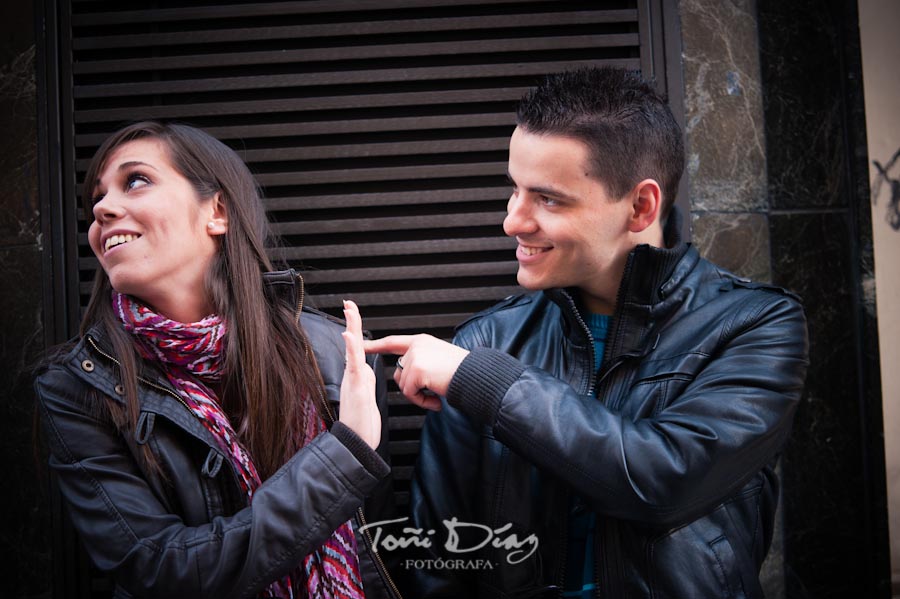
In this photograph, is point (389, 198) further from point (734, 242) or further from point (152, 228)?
point (734, 242)

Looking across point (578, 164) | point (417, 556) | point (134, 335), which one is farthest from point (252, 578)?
point (578, 164)

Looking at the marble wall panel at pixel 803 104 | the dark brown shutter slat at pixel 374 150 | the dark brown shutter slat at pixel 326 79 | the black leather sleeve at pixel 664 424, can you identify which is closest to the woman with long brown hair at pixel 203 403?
the black leather sleeve at pixel 664 424

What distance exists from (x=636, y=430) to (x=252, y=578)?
1.06m

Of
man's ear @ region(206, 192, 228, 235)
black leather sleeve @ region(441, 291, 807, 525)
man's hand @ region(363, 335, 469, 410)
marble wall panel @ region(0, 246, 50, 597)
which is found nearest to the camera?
black leather sleeve @ region(441, 291, 807, 525)

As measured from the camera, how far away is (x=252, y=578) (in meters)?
1.84

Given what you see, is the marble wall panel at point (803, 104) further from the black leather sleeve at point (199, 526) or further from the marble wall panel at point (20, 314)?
the marble wall panel at point (20, 314)

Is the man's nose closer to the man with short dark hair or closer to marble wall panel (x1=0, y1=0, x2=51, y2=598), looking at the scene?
the man with short dark hair

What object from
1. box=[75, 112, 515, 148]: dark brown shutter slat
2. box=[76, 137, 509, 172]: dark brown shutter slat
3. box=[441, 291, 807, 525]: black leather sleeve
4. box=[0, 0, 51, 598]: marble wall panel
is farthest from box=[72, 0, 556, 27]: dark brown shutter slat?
box=[441, 291, 807, 525]: black leather sleeve

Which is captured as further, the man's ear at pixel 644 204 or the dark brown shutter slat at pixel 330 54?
the dark brown shutter slat at pixel 330 54

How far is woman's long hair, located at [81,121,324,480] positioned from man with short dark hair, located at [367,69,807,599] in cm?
44

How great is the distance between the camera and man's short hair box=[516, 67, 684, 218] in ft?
6.92

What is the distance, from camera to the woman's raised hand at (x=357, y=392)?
196 centimetres

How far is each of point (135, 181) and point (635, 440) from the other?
172 centimetres

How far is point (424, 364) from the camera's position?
6.38ft
